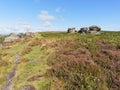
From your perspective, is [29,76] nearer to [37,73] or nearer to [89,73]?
[37,73]

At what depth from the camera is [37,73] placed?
2805 cm

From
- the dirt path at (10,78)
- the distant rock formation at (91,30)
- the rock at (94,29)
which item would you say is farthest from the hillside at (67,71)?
the distant rock formation at (91,30)

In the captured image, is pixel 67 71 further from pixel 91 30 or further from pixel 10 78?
pixel 91 30

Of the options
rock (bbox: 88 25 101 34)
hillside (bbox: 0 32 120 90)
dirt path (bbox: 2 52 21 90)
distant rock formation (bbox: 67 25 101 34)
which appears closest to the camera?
hillside (bbox: 0 32 120 90)

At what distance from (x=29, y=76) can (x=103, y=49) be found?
1266cm

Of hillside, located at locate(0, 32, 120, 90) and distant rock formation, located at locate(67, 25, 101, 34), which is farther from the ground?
distant rock formation, located at locate(67, 25, 101, 34)

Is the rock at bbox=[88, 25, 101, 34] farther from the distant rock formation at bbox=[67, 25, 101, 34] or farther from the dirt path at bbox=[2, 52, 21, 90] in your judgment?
the dirt path at bbox=[2, 52, 21, 90]

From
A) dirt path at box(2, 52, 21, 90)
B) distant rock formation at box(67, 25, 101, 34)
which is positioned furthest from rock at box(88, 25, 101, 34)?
dirt path at box(2, 52, 21, 90)

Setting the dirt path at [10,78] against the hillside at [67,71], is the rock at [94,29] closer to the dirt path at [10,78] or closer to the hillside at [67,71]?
the hillside at [67,71]

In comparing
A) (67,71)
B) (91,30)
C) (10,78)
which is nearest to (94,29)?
(91,30)

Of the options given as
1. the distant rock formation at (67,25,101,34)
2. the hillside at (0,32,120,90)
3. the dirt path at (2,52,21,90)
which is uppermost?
the distant rock formation at (67,25,101,34)

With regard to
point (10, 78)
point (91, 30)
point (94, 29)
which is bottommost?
point (10, 78)

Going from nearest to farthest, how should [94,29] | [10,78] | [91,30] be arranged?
[10,78] < [94,29] < [91,30]

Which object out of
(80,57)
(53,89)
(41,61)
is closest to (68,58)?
(80,57)
